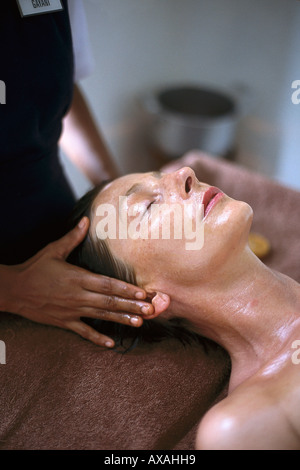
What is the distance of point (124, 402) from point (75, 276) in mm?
266

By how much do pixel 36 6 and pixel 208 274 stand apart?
0.58m

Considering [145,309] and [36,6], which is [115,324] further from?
[36,6]

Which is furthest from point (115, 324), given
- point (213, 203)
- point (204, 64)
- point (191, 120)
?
point (204, 64)

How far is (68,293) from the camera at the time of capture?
0.95 m

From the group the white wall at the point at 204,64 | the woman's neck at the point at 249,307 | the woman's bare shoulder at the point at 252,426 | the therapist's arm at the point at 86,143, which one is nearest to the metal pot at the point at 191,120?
the white wall at the point at 204,64

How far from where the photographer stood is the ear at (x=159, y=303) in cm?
91

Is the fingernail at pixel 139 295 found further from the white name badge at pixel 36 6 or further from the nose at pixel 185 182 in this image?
the white name badge at pixel 36 6

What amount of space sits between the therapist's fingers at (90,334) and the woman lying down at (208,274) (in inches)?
3.6

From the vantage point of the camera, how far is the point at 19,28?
34.4 inches

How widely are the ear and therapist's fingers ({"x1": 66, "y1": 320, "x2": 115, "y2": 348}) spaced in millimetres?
120

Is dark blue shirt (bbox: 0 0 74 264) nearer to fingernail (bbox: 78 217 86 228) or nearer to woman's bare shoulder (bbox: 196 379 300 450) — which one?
fingernail (bbox: 78 217 86 228)

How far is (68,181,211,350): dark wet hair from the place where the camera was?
3.24 ft

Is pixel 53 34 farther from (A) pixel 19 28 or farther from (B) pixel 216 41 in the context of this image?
(B) pixel 216 41

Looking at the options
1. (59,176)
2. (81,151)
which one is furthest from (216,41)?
(59,176)
